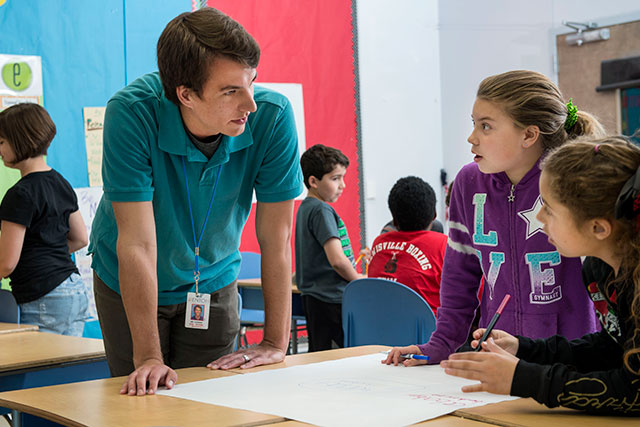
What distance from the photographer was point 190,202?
64.3 inches

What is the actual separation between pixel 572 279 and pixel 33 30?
362 centimetres

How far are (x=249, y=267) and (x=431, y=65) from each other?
2789mm

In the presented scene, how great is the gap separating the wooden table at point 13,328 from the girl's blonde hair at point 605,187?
213 centimetres

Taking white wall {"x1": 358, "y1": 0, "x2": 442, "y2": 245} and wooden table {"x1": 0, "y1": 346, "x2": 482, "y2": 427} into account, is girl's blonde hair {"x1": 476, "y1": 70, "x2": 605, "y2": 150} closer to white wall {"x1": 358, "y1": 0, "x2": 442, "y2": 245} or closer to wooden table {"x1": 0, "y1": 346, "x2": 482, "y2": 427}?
wooden table {"x1": 0, "y1": 346, "x2": 482, "y2": 427}

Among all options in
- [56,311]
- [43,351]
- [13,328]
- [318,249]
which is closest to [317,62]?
[318,249]

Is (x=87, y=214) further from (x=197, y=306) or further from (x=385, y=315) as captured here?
(x=197, y=306)

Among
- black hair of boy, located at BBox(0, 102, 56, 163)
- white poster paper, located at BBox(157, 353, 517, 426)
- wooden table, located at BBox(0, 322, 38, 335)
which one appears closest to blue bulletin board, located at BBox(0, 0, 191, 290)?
black hair of boy, located at BBox(0, 102, 56, 163)

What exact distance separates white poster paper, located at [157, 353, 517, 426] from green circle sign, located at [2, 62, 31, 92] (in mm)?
3236

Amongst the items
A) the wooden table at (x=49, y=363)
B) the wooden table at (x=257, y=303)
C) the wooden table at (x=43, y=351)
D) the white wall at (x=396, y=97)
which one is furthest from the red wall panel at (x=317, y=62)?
the wooden table at (x=49, y=363)

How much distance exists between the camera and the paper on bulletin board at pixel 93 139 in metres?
4.40

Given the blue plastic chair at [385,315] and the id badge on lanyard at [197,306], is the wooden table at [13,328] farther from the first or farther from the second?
the id badge on lanyard at [197,306]

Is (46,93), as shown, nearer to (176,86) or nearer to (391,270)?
(391,270)

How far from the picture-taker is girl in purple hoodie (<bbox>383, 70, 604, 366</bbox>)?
5.26ft

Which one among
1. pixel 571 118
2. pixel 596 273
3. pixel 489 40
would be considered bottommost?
pixel 596 273
